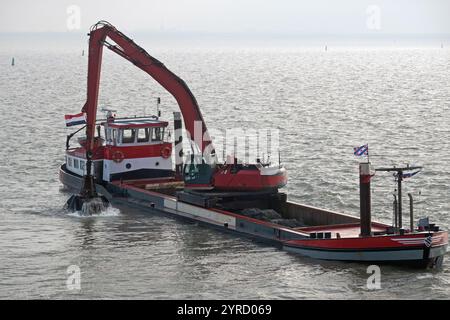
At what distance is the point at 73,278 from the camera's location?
34.6m

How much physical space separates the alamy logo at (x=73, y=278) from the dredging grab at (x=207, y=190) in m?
6.51

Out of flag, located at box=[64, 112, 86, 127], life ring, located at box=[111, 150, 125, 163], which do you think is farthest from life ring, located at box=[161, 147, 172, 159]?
flag, located at box=[64, 112, 86, 127]

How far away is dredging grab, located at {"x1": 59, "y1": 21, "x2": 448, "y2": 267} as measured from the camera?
34719 millimetres

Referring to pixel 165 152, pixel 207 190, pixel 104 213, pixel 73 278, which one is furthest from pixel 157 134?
pixel 73 278

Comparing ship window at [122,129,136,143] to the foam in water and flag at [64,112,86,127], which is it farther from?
the foam in water

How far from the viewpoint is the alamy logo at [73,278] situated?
1326 inches

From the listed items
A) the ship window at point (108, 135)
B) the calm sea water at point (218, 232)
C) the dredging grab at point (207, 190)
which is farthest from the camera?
the ship window at point (108, 135)

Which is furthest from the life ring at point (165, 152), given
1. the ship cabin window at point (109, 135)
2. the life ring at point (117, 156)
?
the ship cabin window at point (109, 135)

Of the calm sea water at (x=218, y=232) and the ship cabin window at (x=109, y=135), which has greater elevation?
the ship cabin window at (x=109, y=135)

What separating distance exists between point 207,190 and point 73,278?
29.6ft

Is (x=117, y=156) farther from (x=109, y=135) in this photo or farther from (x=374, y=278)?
(x=374, y=278)

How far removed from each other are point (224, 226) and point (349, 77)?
431ft

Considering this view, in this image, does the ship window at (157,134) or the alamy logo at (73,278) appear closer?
the alamy logo at (73,278)

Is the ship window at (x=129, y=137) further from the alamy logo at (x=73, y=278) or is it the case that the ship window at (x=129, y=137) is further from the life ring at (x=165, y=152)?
the alamy logo at (x=73, y=278)
